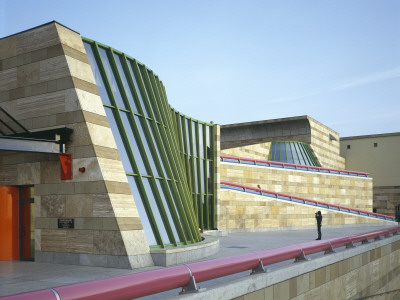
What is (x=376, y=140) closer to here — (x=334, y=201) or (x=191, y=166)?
(x=334, y=201)

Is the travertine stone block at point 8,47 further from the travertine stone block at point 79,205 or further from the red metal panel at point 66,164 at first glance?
the travertine stone block at point 79,205

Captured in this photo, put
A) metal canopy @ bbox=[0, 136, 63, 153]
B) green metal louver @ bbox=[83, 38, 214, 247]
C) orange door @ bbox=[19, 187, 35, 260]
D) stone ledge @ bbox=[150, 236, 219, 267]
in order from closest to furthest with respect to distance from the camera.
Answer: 1. metal canopy @ bbox=[0, 136, 63, 153]
2. stone ledge @ bbox=[150, 236, 219, 267]
3. green metal louver @ bbox=[83, 38, 214, 247]
4. orange door @ bbox=[19, 187, 35, 260]

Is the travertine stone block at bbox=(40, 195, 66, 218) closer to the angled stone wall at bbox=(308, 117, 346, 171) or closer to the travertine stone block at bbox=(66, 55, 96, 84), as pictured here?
the travertine stone block at bbox=(66, 55, 96, 84)

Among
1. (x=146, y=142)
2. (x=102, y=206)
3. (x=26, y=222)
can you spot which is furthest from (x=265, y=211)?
(x=102, y=206)

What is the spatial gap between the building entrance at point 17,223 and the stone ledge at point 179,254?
5.01m

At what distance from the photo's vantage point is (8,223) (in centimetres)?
1587

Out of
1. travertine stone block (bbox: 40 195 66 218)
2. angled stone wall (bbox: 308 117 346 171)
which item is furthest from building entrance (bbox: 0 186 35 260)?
angled stone wall (bbox: 308 117 346 171)

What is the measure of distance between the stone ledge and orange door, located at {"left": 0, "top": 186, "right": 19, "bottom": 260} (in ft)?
18.0

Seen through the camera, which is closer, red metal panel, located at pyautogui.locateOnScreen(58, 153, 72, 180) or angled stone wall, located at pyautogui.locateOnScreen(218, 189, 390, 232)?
red metal panel, located at pyautogui.locateOnScreen(58, 153, 72, 180)

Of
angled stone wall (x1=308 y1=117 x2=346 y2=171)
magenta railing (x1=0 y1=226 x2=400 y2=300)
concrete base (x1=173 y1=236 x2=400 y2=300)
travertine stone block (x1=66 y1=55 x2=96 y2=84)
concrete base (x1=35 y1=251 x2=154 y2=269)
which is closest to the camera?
magenta railing (x1=0 y1=226 x2=400 y2=300)

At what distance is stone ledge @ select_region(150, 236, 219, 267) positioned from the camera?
45.9 ft

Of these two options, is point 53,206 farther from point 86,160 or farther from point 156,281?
point 156,281

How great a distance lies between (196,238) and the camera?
18.5 m

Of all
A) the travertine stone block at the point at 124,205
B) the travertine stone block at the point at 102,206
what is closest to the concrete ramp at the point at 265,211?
the travertine stone block at the point at 124,205
